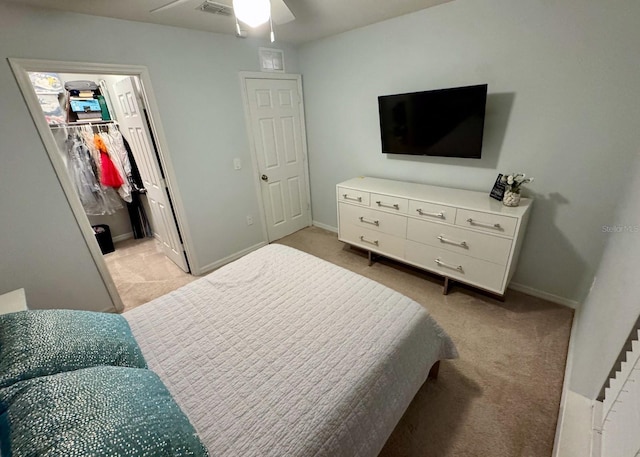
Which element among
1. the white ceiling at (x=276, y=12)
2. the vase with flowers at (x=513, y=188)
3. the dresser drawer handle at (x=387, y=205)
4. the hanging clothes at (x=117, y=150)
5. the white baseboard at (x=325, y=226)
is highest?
the white ceiling at (x=276, y=12)

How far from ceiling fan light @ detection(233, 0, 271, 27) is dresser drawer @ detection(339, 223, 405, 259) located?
1985mm

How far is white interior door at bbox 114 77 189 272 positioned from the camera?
2.54 m

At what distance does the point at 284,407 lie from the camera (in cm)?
95

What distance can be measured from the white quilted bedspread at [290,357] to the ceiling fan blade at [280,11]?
161 cm

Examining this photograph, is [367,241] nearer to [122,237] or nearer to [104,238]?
[104,238]

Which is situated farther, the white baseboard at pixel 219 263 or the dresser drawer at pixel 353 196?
the white baseboard at pixel 219 263

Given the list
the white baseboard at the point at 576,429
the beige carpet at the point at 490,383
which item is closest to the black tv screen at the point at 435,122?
the beige carpet at the point at 490,383

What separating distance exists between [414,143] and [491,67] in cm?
78

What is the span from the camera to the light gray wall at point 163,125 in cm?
Result: 180

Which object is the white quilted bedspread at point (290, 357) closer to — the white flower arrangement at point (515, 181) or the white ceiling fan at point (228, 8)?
the white flower arrangement at point (515, 181)

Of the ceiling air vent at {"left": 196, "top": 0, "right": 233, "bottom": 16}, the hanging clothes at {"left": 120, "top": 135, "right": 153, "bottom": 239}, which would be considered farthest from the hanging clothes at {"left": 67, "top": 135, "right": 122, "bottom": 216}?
the ceiling air vent at {"left": 196, "top": 0, "right": 233, "bottom": 16}

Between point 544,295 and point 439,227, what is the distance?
106 cm

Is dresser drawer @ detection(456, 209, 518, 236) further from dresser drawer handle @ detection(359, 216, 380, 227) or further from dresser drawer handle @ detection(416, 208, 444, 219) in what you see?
dresser drawer handle @ detection(359, 216, 380, 227)

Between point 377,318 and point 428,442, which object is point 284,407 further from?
point 428,442
